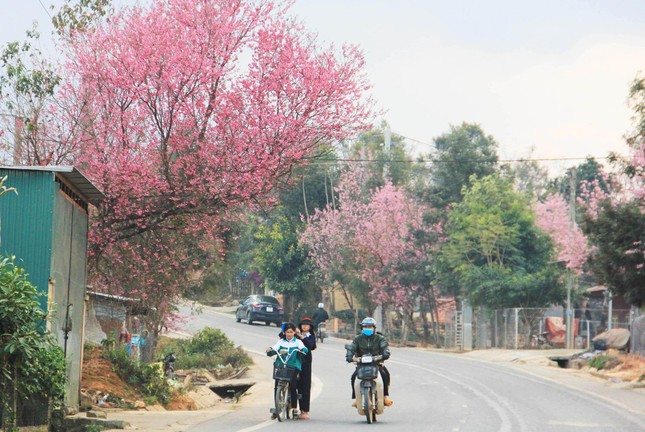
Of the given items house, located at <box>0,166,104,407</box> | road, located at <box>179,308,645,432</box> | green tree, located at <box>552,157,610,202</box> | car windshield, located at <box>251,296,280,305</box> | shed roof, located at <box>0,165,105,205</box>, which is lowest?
road, located at <box>179,308,645,432</box>

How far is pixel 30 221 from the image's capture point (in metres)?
15.3

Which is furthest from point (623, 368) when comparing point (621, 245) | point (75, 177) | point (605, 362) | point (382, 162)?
point (382, 162)

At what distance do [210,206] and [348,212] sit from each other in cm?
4228

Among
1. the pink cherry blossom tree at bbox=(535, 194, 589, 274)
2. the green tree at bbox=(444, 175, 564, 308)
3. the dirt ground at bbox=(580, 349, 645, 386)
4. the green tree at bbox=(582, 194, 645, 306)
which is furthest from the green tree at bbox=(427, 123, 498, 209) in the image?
the green tree at bbox=(582, 194, 645, 306)

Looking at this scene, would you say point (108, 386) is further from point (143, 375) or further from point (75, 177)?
point (75, 177)

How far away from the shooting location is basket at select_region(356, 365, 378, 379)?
16.7m

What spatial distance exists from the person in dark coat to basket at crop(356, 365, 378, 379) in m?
1.32

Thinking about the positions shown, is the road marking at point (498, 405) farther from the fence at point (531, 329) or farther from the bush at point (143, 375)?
the fence at point (531, 329)

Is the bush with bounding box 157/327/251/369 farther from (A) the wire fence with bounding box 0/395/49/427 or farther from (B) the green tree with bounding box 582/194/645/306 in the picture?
(A) the wire fence with bounding box 0/395/49/427

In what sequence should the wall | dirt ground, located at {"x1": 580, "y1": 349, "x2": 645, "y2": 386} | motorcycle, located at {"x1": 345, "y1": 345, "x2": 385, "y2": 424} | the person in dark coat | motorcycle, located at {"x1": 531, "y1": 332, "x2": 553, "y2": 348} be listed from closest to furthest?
1. the wall
2. motorcycle, located at {"x1": 345, "y1": 345, "x2": 385, "y2": 424}
3. the person in dark coat
4. dirt ground, located at {"x1": 580, "y1": 349, "x2": 645, "y2": 386}
5. motorcycle, located at {"x1": 531, "y1": 332, "x2": 553, "y2": 348}

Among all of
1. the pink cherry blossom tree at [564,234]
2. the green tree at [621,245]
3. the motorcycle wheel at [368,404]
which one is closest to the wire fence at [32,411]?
the motorcycle wheel at [368,404]

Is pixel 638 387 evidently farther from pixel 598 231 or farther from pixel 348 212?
pixel 348 212

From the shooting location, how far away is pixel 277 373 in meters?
17.1

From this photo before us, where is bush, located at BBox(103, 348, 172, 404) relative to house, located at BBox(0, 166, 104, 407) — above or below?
below
